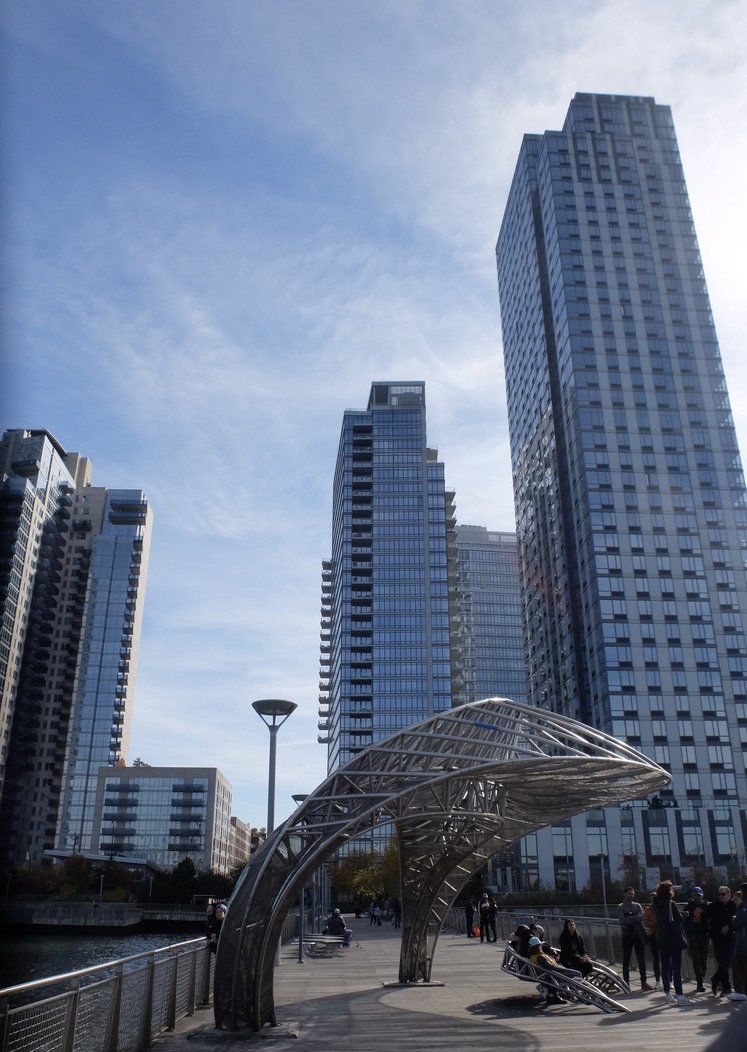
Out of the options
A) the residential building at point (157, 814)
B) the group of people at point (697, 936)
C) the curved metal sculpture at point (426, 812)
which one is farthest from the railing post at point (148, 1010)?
the residential building at point (157, 814)

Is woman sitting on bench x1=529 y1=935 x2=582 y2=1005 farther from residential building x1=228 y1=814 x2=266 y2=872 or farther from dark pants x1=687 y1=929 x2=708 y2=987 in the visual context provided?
residential building x1=228 y1=814 x2=266 y2=872

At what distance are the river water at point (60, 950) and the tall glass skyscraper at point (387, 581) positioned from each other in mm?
45136

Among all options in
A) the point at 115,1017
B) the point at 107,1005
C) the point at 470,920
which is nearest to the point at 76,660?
the point at 470,920

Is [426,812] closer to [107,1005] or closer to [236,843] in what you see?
[107,1005]

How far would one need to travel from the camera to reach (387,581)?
120 meters

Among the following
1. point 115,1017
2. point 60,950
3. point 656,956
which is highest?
point 656,956

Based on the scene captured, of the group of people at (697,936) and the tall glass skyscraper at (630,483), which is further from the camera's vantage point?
the tall glass skyscraper at (630,483)

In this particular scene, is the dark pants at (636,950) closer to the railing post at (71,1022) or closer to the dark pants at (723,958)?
the dark pants at (723,958)

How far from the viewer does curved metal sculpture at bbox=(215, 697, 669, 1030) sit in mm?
12414

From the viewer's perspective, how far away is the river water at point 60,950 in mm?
43406

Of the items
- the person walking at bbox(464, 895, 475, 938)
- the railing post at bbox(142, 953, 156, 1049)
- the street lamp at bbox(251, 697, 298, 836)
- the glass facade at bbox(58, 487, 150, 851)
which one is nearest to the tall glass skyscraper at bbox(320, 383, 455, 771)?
the glass facade at bbox(58, 487, 150, 851)

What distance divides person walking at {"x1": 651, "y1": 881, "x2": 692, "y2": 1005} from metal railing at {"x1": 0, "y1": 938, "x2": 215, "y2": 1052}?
296 inches

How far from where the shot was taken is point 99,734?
14150 cm

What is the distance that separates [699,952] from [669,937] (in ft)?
5.07
